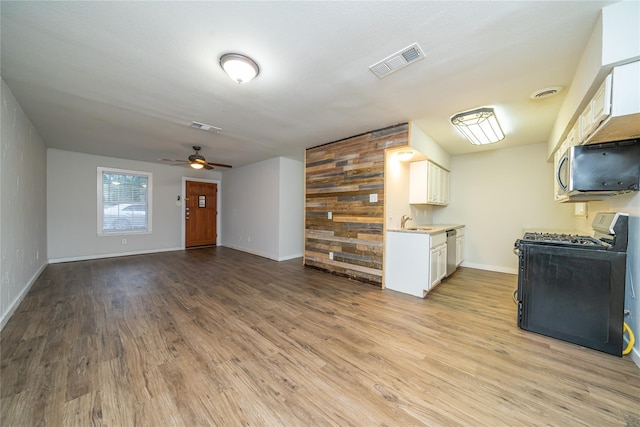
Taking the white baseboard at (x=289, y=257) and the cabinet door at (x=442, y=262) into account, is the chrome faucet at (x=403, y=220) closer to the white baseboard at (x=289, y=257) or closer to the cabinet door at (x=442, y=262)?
the cabinet door at (x=442, y=262)

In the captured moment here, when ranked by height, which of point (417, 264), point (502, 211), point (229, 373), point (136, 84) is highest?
point (136, 84)

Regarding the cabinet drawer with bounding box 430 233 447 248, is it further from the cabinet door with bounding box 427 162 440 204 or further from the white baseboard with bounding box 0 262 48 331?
the white baseboard with bounding box 0 262 48 331

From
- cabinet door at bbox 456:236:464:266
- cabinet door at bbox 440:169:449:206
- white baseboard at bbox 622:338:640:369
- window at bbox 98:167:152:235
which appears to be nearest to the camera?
white baseboard at bbox 622:338:640:369

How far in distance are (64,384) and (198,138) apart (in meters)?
3.81

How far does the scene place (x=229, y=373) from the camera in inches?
69.3

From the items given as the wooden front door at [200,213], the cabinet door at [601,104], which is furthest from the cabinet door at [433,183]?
the wooden front door at [200,213]

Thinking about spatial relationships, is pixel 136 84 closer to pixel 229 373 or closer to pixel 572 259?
pixel 229 373

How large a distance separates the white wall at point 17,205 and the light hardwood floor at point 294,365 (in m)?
0.37

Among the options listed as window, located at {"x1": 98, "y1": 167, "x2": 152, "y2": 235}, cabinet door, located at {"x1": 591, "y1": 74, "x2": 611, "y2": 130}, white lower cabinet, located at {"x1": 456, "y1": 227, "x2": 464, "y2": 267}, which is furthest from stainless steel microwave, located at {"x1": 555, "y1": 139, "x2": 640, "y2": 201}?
window, located at {"x1": 98, "y1": 167, "x2": 152, "y2": 235}

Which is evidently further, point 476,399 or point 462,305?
point 462,305

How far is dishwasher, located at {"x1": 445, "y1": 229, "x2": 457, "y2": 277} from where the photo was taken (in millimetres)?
4168

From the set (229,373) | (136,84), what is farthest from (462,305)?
(136,84)

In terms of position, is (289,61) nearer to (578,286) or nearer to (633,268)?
(578,286)

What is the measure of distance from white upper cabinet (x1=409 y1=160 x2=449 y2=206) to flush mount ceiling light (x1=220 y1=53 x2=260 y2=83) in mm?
3274
